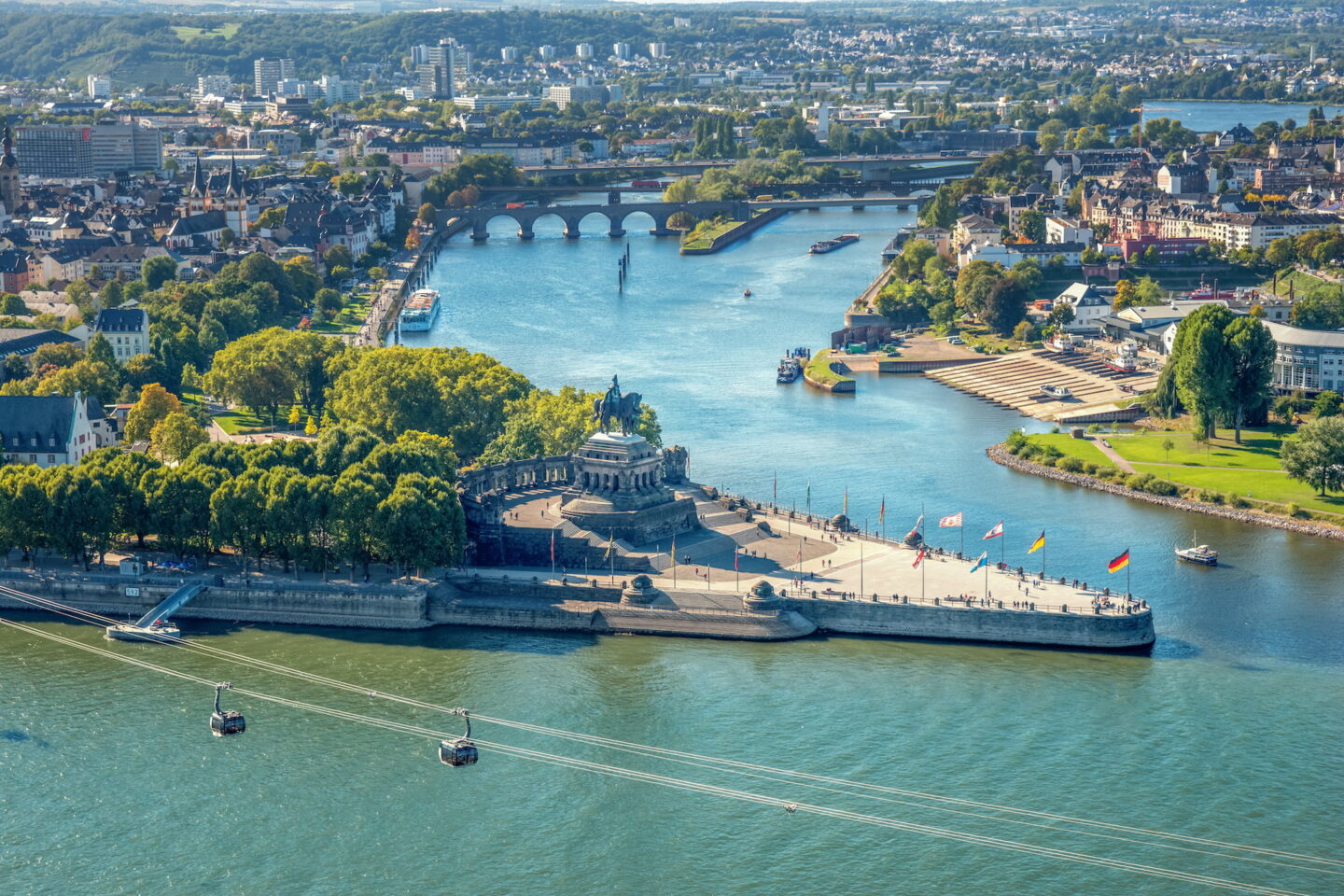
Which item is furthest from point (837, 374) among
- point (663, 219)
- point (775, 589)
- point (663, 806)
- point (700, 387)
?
point (663, 219)

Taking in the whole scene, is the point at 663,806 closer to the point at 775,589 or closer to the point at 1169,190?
the point at 775,589

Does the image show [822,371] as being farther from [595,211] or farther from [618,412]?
[595,211]

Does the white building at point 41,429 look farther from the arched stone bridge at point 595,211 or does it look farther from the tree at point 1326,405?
the arched stone bridge at point 595,211

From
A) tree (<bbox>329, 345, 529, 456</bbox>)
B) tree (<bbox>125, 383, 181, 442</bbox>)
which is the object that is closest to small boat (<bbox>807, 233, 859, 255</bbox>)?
tree (<bbox>329, 345, 529, 456</bbox>)

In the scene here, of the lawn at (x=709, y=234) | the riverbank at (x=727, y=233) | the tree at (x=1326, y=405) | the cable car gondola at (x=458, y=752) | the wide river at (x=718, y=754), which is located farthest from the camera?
the lawn at (x=709, y=234)

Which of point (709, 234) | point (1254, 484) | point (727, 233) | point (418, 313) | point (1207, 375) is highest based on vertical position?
point (1207, 375)

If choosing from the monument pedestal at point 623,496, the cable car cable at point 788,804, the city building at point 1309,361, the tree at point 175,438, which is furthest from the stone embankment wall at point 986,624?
the city building at point 1309,361

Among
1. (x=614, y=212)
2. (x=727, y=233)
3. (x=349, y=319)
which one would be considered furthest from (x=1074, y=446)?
(x=614, y=212)
